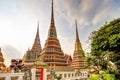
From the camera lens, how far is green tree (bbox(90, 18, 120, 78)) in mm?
11785

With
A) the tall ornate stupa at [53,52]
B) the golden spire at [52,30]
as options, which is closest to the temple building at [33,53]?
the tall ornate stupa at [53,52]

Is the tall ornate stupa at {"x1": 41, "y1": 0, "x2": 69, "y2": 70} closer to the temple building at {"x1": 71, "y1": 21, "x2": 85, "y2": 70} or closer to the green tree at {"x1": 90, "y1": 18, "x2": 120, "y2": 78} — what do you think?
the temple building at {"x1": 71, "y1": 21, "x2": 85, "y2": 70}

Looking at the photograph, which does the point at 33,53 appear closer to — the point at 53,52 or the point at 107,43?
the point at 53,52

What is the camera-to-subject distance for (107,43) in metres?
12.6

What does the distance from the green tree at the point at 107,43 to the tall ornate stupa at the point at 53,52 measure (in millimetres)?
20535

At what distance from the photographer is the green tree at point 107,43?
1179 cm

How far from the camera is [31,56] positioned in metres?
43.4

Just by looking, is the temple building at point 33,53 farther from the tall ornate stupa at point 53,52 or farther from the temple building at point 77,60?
the temple building at point 77,60

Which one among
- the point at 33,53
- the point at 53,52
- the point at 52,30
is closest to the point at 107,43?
the point at 53,52

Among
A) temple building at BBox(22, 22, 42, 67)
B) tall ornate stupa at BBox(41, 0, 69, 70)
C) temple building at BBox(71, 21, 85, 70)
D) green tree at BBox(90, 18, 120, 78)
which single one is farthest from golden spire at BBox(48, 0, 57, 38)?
green tree at BBox(90, 18, 120, 78)

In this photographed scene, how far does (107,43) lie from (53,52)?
2557 cm

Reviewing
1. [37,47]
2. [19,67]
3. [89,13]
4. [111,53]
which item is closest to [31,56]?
[37,47]

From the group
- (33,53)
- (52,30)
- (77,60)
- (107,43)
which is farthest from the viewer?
(77,60)

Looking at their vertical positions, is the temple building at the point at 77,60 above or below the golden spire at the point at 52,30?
below
